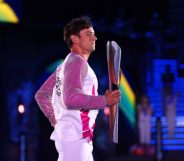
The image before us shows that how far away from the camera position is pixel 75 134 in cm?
375

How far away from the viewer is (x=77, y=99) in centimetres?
359

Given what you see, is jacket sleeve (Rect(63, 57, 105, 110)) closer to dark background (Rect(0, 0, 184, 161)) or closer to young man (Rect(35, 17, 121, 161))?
young man (Rect(35, 17, 121, 161))

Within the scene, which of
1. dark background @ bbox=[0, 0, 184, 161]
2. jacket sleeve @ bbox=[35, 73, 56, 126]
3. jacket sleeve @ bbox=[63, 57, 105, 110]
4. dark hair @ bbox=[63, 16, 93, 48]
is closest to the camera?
jacket sleeve @ bbox=[63, 57, 105, 110]

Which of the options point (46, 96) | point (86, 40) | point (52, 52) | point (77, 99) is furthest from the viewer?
point (52, 52)

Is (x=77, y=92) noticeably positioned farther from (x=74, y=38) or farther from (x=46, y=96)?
(x=46, y=96)

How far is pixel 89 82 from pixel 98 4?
15423 millimetres

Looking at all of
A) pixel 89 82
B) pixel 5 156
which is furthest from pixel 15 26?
pixel 89 82

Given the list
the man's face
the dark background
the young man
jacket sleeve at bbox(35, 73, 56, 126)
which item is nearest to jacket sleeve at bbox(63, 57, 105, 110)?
the young man

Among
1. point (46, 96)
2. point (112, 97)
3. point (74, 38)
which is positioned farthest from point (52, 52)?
point (112, 97)

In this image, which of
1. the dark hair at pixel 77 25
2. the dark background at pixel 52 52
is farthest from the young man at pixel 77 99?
the dark background at pixel 52 52

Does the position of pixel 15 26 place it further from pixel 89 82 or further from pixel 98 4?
pixel 89 82

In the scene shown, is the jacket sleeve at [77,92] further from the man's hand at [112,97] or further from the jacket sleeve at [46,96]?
the jacket sleeve at [46,96]

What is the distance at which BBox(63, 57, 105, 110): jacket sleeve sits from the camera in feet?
11.8

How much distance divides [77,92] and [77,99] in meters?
0.04
